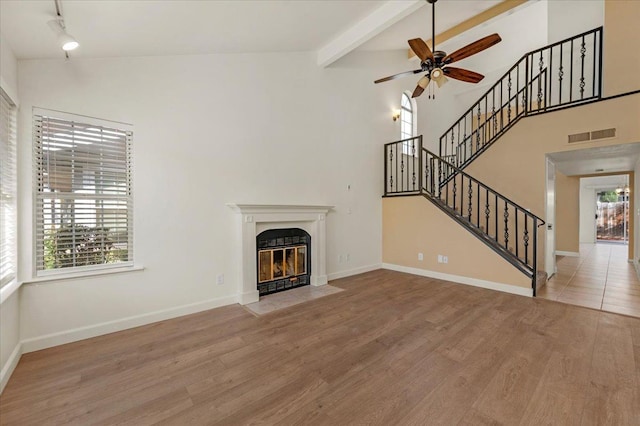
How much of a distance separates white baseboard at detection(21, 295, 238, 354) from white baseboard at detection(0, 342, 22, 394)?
0.32 feet

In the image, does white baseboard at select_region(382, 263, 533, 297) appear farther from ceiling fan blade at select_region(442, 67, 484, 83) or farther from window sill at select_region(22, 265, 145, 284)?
window sill at select_region(22, 265, 145, 284)

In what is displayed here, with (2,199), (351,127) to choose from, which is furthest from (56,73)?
(351,127)

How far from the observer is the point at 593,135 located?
416 cm

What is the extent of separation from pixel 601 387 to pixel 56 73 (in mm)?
5205

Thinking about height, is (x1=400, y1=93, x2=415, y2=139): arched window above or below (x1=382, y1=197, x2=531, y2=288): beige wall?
above

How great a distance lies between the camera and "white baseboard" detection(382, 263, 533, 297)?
4027mm

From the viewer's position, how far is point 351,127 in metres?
5.34

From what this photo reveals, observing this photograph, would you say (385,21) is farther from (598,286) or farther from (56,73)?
(598,286)

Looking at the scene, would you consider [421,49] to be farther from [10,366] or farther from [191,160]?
[10,366]

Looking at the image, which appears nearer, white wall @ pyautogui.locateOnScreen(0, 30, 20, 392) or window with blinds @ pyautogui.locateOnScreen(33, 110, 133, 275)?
white wall @ pyautogui.locateOnScreen(0, 30, 20, 392)

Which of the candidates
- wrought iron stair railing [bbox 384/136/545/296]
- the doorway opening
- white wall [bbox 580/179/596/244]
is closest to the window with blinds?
wrought iron stair railing [bbox 384/136/545/296]

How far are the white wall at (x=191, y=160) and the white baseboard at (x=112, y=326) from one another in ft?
0.03

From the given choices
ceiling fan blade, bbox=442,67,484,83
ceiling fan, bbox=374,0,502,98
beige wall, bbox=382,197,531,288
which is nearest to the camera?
ceiling fan, bbox=374,0,502,98

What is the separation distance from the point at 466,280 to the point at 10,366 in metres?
5.47
